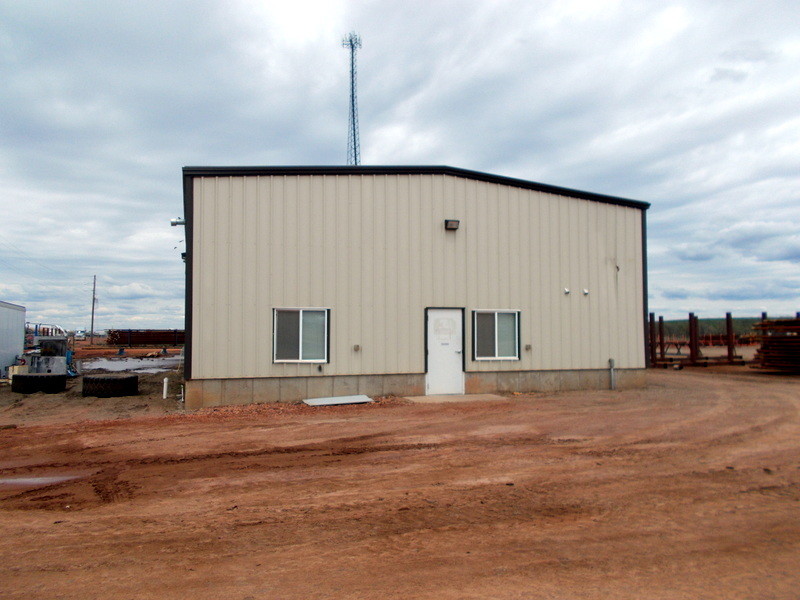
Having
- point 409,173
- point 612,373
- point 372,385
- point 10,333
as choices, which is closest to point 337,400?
point 372,385

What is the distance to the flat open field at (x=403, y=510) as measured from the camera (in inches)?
151

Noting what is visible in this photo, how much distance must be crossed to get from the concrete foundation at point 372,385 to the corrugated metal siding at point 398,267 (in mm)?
188

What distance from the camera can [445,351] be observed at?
1395cm

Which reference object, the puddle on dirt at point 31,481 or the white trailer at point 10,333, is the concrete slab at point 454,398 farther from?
the white trailer at point 10,333

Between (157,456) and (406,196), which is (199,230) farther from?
(157,456)

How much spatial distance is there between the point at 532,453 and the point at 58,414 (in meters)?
9.69

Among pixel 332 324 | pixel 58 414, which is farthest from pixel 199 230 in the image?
pixel 58 414

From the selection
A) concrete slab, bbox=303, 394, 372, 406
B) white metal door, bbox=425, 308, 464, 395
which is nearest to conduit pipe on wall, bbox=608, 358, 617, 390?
white metal door, bbox=425, 308, 464, 395

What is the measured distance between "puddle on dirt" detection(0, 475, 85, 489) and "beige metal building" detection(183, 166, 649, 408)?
18.6 feet

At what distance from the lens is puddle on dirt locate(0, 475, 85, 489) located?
6199 millimetres

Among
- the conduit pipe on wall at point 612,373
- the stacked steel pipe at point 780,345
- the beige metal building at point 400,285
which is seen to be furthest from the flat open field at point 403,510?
the stacked steel pipe at point 780,345

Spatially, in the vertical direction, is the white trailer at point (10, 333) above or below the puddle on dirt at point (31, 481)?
above

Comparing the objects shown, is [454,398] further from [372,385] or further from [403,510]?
[403,510]

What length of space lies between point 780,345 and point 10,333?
3006 centimetres
